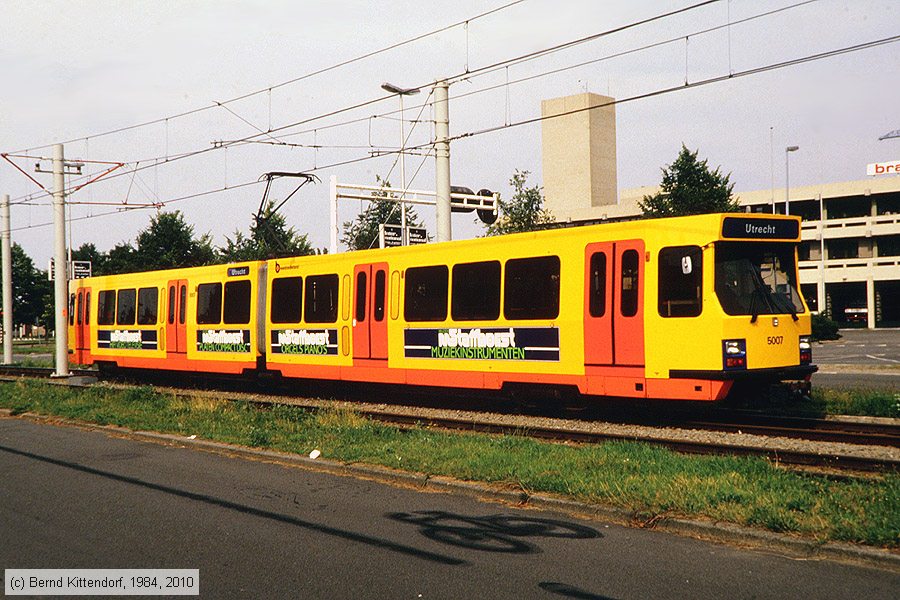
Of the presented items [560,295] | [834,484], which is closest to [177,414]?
[560,295]

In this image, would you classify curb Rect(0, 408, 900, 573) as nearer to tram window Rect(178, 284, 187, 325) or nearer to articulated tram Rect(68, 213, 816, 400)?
articulated tram Rect(68, 213, 816, 400)

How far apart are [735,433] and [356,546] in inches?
293

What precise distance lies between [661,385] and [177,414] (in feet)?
27.5

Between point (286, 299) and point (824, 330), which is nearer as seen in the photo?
point (286, 299)

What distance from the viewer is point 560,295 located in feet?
45.9

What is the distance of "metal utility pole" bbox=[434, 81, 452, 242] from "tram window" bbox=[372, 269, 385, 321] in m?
3.65

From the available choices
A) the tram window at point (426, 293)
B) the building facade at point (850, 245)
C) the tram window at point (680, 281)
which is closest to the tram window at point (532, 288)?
the tram window at point (426, 293)

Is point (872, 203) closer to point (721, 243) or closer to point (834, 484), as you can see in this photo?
point (721, 243)

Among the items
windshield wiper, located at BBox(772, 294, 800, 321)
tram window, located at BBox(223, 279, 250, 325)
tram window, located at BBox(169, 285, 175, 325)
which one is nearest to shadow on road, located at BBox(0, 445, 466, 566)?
windshield wiper, located at BBox(772, 294, 800, 321)

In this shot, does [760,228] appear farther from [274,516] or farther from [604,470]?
[274,516]

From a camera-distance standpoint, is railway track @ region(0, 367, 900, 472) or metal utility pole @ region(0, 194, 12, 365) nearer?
railway track @ region(0, 367, 900, 472)

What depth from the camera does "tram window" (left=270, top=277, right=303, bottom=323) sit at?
763 inches

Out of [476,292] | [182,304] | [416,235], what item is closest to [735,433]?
[476,292]

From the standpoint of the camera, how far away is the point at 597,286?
44.2 feet
